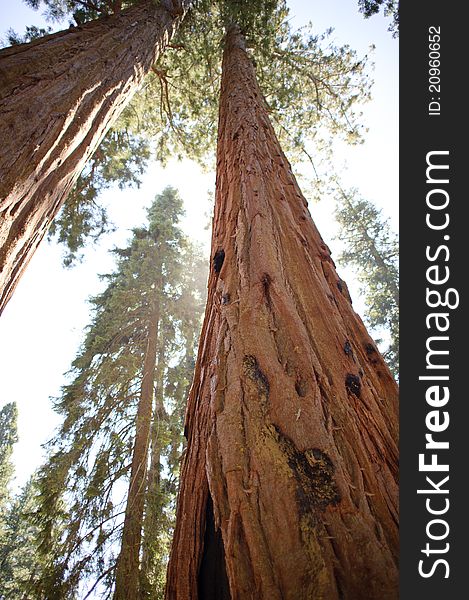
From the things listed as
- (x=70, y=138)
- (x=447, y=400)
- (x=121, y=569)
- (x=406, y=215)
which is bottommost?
(x=121, y=569)

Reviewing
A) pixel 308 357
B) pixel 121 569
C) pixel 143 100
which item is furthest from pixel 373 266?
pixel 308 357

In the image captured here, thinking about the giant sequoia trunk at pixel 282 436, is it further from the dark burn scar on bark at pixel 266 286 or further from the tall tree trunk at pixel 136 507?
the tall tree trunk at pixel 136 507

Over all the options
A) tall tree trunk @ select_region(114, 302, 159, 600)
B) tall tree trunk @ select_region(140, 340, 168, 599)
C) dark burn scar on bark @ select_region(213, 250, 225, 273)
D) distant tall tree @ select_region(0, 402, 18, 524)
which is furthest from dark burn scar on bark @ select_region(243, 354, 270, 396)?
distant tall tree @ select_region(0, 402, 18, 524)

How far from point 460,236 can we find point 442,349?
51cm

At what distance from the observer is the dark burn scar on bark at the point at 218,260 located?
5.70ft

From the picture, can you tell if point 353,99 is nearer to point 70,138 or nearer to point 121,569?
point 70,138

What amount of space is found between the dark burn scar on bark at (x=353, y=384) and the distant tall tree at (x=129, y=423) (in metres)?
5.12

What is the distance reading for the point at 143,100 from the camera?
8023 mm

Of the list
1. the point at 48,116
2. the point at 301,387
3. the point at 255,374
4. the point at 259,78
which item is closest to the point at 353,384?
the point at 301,387

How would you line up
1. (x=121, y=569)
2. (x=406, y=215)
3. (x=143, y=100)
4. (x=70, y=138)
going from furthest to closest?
(x=143, y=100), (x=121, y=569), (x=70, y=138), (x=406, y=215)

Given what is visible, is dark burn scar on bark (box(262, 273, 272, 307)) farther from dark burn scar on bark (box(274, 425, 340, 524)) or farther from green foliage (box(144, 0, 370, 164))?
green foliage (box(144, 0, 370, 164))

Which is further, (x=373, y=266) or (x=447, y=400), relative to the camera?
(x=373, y=266)

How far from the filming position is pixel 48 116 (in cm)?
198

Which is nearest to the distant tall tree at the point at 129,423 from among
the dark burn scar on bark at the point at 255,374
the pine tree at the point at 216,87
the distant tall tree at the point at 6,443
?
the pine tree at the point at 216,87
